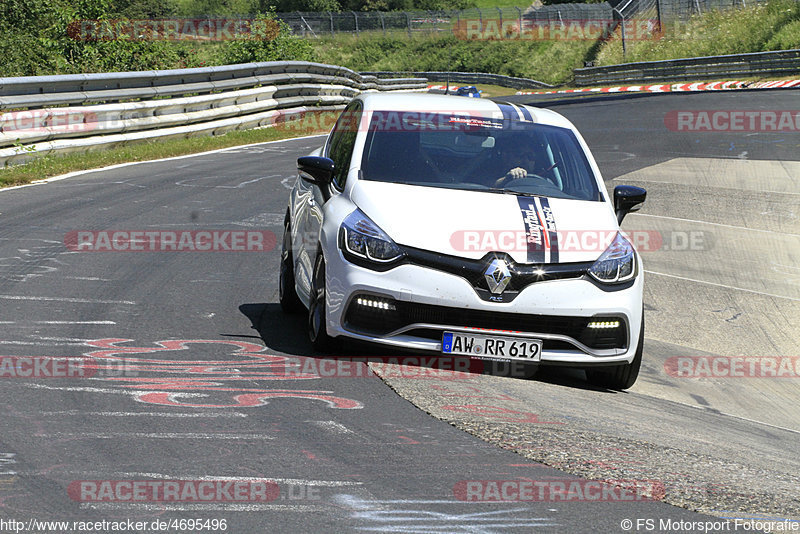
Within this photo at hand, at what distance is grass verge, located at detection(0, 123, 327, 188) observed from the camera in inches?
570

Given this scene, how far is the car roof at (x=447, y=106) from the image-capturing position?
7828mm

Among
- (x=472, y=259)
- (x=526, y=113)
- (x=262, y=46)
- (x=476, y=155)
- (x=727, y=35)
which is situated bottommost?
(x=472, y=259)

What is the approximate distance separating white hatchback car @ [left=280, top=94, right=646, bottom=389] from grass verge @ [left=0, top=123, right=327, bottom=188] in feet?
27.2

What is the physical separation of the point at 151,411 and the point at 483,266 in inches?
81.7

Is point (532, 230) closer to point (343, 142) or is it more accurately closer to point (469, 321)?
point (469, 321)

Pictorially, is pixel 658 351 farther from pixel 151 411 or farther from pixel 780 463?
pixel 151 411

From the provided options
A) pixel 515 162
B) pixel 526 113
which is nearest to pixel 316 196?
pixel 515 162

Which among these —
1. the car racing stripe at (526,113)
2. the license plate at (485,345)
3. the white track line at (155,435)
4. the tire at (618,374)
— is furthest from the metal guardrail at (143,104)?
the white track line at (155,435)

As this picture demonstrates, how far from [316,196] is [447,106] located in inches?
50.6

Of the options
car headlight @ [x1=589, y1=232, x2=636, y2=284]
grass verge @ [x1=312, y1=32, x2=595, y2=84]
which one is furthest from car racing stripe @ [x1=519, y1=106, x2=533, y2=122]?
grass verge @ [x1=312, y1=32, x2=595, y2=84]

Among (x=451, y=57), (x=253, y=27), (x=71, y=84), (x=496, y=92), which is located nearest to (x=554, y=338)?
(x=71, y=84)

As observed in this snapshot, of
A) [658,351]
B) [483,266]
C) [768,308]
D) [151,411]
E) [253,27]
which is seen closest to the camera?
[151,411]

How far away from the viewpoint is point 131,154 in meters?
17.4

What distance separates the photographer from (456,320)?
619cm
